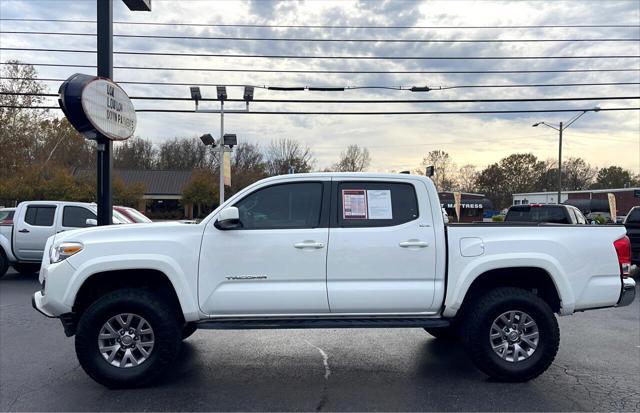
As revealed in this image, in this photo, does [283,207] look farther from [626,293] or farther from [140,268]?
[626,293]

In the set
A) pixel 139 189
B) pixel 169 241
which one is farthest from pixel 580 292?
pixel 139 189

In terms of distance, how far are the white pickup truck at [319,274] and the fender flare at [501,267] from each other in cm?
1

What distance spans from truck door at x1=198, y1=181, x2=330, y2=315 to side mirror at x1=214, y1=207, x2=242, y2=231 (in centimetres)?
6

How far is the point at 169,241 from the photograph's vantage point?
4.73 meters

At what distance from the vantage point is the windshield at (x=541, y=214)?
14.5m

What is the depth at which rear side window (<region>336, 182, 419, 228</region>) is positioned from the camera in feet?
16.2

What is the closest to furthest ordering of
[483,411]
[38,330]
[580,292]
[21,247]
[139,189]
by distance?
[483,411], [580,292], [38,330], [21,247], [139,189]

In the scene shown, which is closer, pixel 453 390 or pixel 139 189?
pixel 453 390

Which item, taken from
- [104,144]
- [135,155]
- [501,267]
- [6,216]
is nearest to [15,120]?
[6,216]

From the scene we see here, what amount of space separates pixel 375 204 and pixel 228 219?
1478 millimetres

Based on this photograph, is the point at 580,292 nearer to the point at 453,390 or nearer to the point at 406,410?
the point at 453,390

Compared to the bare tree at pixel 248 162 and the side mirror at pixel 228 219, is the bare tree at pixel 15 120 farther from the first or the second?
the side mirror at pixel 228 219

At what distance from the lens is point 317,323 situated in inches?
187

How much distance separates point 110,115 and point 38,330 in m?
3.34
